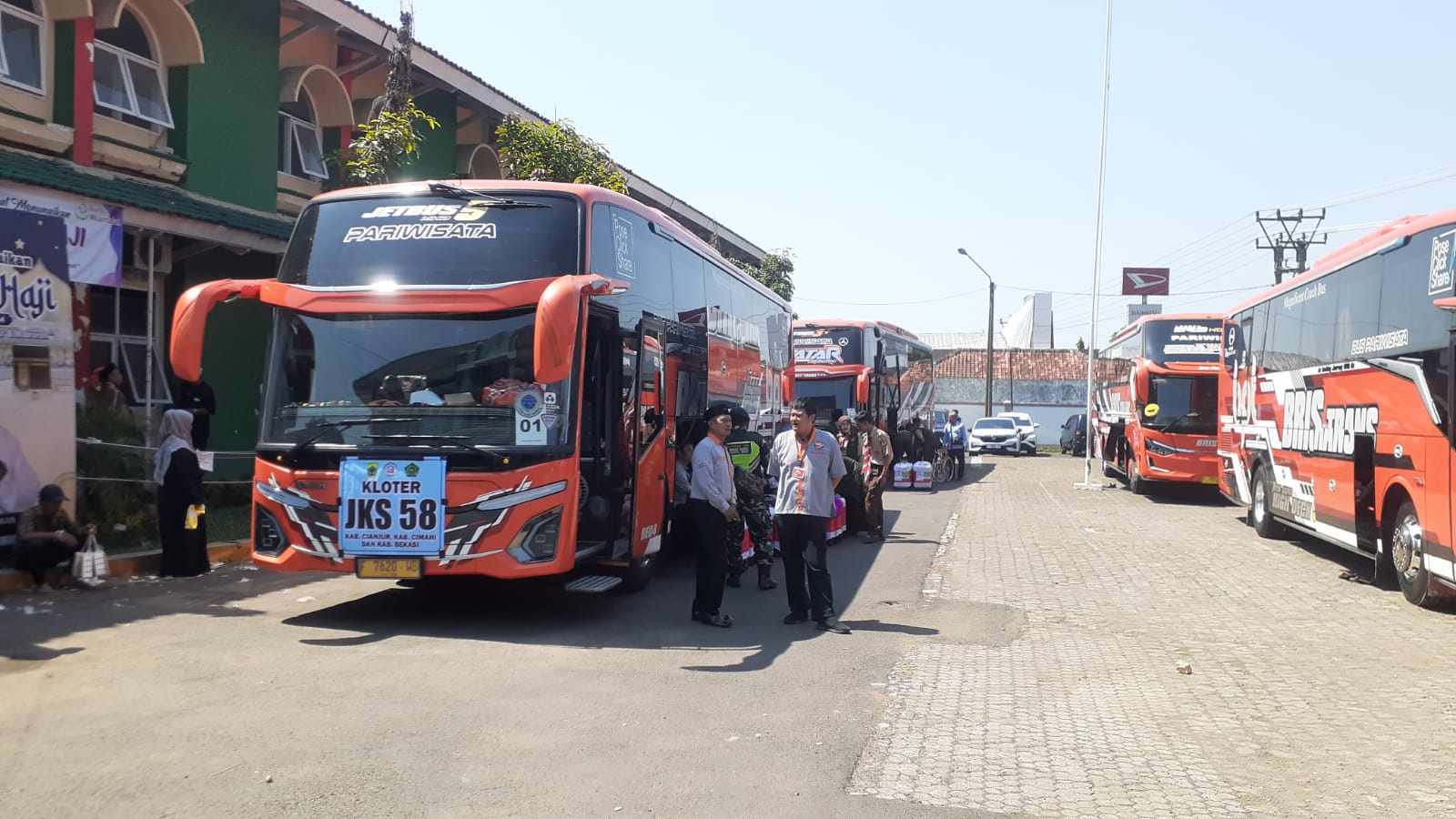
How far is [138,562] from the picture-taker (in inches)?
433

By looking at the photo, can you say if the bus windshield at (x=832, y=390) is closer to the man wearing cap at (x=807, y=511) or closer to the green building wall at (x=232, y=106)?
the green building wall at (x=232, y=106)

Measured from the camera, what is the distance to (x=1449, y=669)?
309 inches

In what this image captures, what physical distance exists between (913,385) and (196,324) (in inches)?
997

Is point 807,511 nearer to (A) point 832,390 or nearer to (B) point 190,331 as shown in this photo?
(B) point 190,331

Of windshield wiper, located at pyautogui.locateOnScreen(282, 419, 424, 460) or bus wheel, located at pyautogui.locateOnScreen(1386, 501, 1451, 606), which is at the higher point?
windshield wiper, located at pyautogui.locateOnScreen(282, 419, 424, 460)

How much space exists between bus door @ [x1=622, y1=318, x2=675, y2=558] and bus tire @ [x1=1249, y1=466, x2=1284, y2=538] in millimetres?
9252

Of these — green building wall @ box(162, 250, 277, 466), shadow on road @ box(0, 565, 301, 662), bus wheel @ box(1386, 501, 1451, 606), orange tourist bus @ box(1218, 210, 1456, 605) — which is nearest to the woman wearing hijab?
shadow on road @ box(0, 565, 301, 662)

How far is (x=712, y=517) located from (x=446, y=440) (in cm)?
218

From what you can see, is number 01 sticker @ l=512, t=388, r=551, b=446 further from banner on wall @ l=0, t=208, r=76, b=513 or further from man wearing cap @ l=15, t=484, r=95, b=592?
banner on wall @ l=0, t=208, r=76, b=513

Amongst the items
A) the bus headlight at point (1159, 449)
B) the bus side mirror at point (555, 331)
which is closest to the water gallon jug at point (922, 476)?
the bus headlight at point (1159, 449)

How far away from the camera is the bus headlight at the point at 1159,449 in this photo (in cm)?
2205

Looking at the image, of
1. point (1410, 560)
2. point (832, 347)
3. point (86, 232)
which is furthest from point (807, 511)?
point (832, 347)

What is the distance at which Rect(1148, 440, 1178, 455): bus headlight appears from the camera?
22047mm

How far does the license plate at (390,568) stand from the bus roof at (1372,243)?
873 cm
